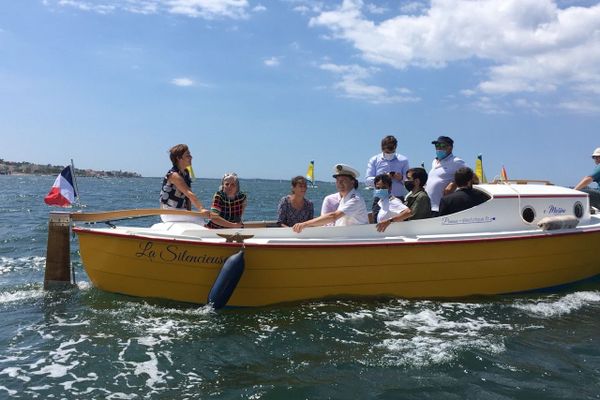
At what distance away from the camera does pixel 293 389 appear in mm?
3912

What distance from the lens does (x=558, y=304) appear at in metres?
6.37

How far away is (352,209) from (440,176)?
69.1 inches

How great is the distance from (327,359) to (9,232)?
38.2 ft

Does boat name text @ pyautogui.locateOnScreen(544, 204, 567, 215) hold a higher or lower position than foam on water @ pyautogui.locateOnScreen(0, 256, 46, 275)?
higher

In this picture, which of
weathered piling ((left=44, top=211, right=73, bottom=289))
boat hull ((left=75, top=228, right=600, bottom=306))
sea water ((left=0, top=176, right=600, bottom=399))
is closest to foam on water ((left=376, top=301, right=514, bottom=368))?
sea water ((left=0, top=176, right=600, bottom=399))

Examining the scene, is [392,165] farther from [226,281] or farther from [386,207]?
[226,281]

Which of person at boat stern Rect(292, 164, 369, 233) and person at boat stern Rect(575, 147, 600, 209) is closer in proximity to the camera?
person at boat stern Rect(292, 164, 369, 233)

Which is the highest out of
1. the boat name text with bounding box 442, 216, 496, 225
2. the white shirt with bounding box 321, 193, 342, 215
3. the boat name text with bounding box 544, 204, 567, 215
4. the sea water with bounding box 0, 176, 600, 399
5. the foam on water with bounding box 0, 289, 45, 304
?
the white shirt with bounding box 321, 193, 342, 215

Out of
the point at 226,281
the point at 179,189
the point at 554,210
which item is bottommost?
the point at 226,281

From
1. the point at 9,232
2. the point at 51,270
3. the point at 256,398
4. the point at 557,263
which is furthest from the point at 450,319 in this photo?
the point at 9,232

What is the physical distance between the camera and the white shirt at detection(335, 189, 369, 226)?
6.23 metres

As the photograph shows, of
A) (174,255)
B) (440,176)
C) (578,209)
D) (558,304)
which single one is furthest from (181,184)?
(578,209)

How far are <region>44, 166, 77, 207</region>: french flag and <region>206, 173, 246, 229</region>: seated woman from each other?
6.03 ft

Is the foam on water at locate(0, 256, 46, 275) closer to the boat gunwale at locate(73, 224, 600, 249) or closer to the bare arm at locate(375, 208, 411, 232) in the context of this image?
the boat gunwale at locate(73, 224, 600, 249)
